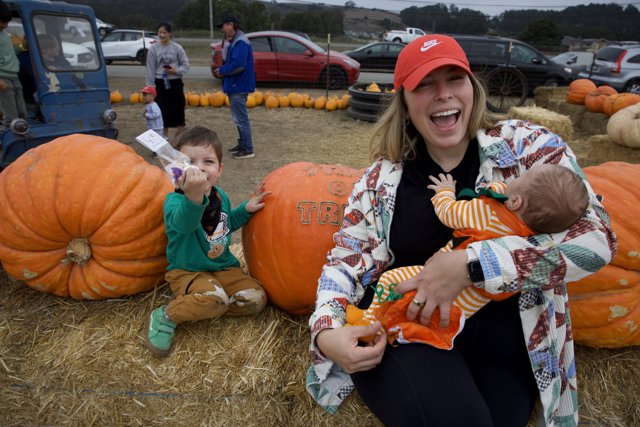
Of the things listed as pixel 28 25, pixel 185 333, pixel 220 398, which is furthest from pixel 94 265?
pixel 28 25

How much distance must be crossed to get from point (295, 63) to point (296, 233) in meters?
13.3

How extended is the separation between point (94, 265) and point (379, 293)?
1.59 m

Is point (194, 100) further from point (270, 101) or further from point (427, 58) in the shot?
point (427, 58)

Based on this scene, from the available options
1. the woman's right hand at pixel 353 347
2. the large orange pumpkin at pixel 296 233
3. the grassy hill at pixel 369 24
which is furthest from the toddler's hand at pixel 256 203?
the grassy hill at pixel 369 24

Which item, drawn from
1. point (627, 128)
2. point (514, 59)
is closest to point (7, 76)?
point (627, 128)

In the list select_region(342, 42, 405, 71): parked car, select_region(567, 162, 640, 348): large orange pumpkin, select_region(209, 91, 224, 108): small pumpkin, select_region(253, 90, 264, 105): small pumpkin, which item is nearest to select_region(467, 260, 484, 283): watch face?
select_region(567, 162, 640, 348): large orange pumpkin

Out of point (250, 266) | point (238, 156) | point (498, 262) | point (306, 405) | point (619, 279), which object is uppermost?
point (498, 262)

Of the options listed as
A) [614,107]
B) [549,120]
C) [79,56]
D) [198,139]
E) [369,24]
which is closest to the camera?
[198,139]

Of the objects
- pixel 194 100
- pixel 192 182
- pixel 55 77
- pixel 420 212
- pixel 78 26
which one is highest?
pixel 78 26

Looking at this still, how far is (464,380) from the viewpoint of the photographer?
4.95ft

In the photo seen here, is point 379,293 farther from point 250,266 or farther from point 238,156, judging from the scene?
point 238,156

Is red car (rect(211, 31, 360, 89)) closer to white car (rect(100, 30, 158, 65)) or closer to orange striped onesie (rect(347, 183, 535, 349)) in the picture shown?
white car (rect(100, 30, 158, 65))

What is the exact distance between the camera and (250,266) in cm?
254

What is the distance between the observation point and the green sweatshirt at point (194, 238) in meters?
2.01
